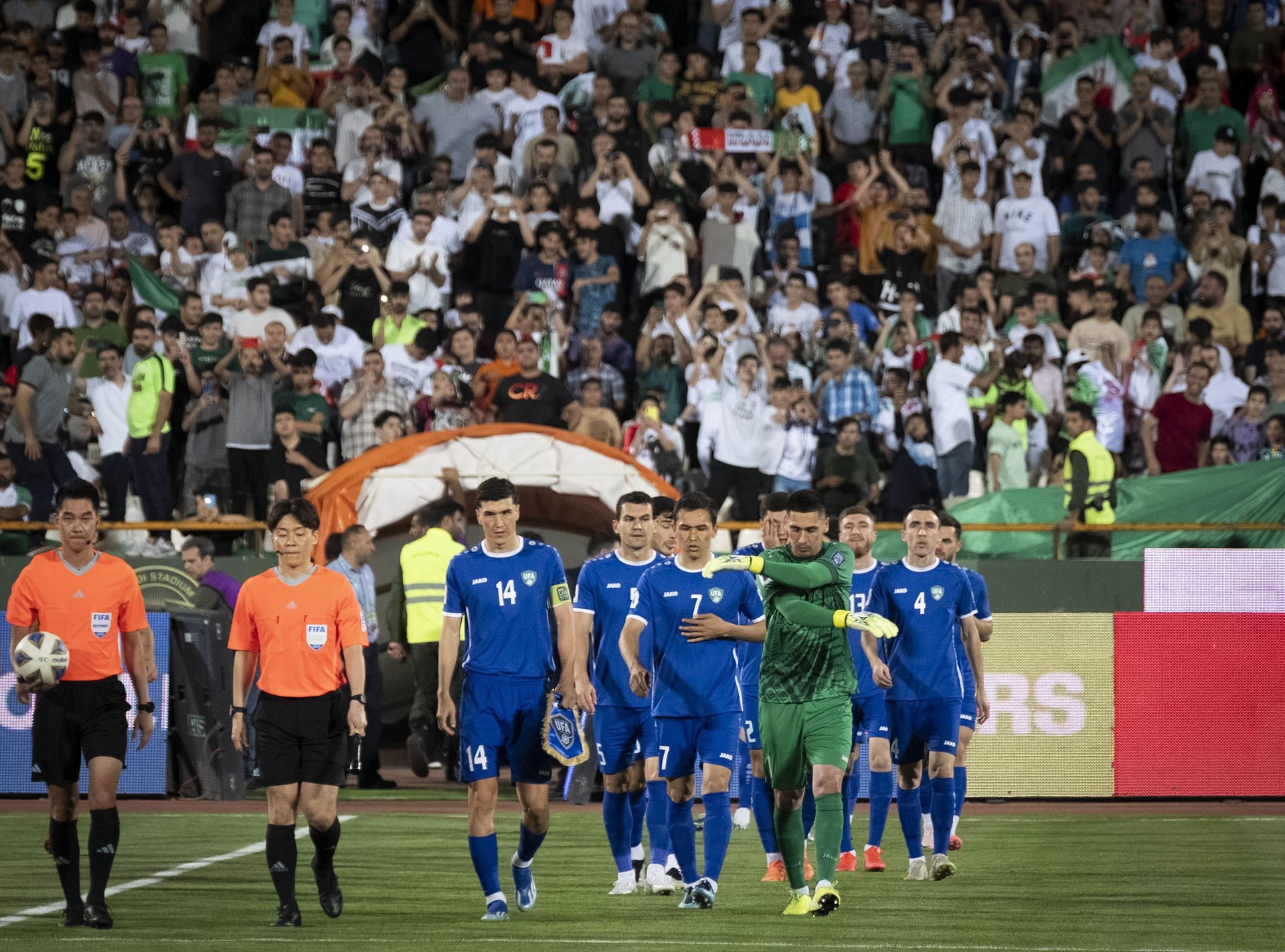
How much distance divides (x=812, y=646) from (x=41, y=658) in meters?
3.86

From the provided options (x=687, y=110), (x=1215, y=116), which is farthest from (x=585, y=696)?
(x=1215, y=116)

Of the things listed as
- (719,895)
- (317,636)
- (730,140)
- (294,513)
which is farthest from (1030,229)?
(317,636)

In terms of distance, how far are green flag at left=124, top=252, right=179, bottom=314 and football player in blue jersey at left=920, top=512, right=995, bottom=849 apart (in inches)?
460

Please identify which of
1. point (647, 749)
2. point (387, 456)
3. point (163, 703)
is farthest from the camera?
point (387, 456)

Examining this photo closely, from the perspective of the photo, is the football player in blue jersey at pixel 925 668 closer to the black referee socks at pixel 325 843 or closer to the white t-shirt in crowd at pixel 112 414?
the black referee socks at pixel 325 843

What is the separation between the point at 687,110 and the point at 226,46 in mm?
6956

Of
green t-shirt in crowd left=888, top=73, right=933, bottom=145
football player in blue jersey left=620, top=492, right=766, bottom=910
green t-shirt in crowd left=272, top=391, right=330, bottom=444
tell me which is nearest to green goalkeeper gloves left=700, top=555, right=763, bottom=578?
football player in blue jersey left=620, top=492, right=766, bottom=910

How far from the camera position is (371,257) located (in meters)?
21.4

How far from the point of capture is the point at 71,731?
31.3ft

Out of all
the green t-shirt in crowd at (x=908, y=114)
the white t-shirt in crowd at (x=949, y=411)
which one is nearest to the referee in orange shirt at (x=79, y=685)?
the white t-shirt in crowd at (x=949, y=411)

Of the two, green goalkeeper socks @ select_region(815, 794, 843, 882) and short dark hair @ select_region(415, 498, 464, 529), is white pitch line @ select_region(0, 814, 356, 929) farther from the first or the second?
short dark hair @ select_region(415, 498, 464, 529)

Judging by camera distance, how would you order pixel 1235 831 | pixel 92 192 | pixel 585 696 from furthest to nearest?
1. pixel 92 192
2. pixel 1235 831
3. pixel 585 696

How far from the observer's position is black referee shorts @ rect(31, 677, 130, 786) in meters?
9.48

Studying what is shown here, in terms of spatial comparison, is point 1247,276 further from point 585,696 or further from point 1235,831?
point 585,696
